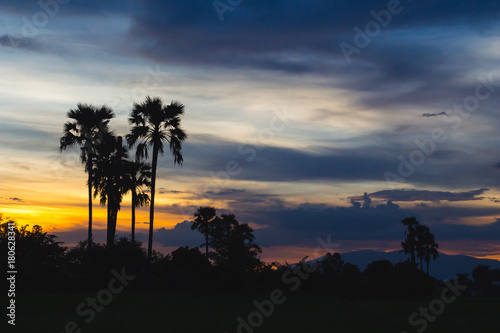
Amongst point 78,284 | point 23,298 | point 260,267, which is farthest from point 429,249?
point 23,298

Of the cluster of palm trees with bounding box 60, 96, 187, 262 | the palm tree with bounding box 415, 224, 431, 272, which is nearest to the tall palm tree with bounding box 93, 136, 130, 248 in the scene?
the cluster of palm trees with bounding box 60, 96, 187, 262

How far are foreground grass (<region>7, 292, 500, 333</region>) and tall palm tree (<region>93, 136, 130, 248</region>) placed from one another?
1112 cm

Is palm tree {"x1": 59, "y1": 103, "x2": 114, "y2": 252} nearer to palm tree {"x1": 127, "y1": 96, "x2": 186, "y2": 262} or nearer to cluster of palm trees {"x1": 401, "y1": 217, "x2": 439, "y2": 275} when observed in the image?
palm tree {"x1": 127, "y1": 96, "x2": 186, "y2": 262}

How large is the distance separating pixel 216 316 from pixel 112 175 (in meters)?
28.1

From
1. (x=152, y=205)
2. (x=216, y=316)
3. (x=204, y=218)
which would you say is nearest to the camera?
(x=216, y=316)

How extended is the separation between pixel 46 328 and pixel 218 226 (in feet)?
173

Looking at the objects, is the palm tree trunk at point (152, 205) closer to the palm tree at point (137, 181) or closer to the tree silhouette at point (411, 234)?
the palm tree at point (137, 181)

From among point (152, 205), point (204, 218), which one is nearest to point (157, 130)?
point (152, 205)

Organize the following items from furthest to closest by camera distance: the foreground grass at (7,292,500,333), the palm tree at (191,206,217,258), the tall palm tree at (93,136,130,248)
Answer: the palm tree at (191,206,217,258) < the tall palm tree at (93,136,130,248) < the foreground grass at (7,292,500,333)

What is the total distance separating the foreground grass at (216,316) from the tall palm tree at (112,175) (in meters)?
11.1

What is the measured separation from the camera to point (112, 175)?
54.3m

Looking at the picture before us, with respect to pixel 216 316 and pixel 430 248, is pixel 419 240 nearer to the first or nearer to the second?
pixel 430 248

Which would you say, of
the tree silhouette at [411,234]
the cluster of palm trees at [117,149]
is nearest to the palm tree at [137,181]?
the cluster of palm trees at [117,149]

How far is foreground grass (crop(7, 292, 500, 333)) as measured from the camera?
26.1 meters
